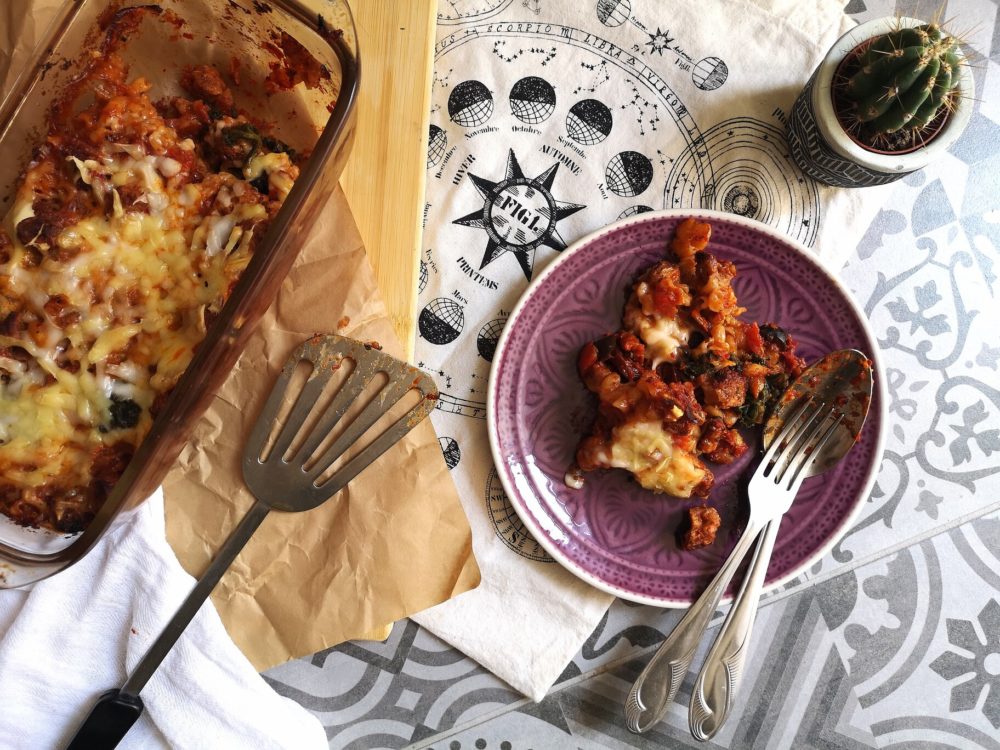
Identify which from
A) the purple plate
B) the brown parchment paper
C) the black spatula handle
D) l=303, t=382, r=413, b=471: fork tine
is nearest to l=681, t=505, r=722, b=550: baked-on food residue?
the purple plate

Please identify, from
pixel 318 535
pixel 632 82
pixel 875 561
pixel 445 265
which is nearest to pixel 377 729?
pixel 318 535

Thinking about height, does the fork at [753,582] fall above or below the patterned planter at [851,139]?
below

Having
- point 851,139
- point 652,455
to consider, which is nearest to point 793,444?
point 652,455

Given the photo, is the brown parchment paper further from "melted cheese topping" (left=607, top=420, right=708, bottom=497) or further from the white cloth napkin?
"melted cheese topping" (left=607, top=420, right=708, bottom=497)

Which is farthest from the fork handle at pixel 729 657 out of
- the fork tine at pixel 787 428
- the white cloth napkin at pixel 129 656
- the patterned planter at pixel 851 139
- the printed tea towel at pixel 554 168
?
the white cloth napkin at pixel 129 656

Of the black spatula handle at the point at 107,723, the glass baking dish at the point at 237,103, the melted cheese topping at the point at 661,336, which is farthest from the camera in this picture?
the melted cheese topping at the point at 661,336

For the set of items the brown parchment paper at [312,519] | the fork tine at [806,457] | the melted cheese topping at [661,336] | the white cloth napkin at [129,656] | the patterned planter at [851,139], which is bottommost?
the white cloth napkin at [129,656]

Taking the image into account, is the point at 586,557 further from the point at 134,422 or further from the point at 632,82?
the point at 632,82

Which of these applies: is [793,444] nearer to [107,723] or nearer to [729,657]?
[729,657]

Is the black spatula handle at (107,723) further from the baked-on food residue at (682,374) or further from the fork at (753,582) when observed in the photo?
the fork at (753,582)
